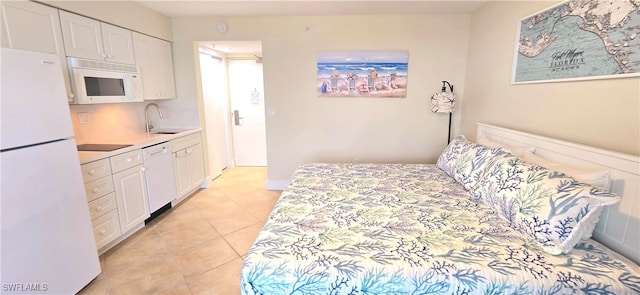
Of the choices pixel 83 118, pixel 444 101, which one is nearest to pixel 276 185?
pixel 83 118

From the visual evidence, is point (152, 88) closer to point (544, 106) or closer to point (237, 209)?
point (237, 209)

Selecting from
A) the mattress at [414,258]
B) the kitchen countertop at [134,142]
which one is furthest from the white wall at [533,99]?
the kitchen countertop at [134,142]

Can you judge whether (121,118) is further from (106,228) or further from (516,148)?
(516,148)

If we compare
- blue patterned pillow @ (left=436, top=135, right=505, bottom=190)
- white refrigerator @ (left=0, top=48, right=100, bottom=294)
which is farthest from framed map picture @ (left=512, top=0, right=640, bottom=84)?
white refrigerator @ (left=0, top=48, right=100, bottom=294)

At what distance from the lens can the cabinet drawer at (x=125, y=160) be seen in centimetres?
238

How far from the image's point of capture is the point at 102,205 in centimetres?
227

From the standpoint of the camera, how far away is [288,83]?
11.8ft

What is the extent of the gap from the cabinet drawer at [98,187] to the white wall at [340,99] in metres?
1.69

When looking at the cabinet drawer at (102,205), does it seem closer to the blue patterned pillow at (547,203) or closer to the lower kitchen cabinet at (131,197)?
the lower kitchen cabinet at (131,197)

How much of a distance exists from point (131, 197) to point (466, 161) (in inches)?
121

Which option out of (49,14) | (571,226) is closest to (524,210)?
(571,226)

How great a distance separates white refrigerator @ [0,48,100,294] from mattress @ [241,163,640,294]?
4.33 feet

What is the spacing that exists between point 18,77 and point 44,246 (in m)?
0.99

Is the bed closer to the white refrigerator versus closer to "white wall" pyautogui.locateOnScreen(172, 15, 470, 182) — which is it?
the white refrigerator
